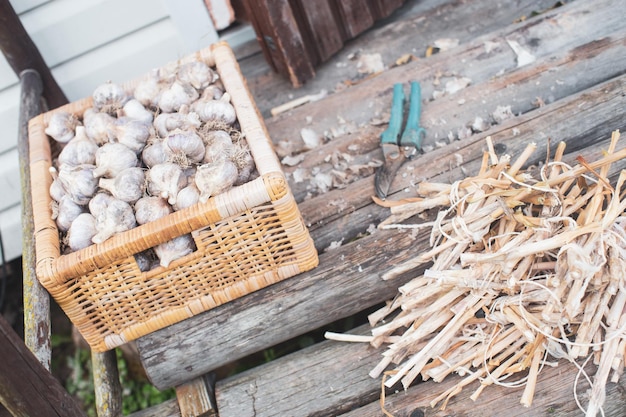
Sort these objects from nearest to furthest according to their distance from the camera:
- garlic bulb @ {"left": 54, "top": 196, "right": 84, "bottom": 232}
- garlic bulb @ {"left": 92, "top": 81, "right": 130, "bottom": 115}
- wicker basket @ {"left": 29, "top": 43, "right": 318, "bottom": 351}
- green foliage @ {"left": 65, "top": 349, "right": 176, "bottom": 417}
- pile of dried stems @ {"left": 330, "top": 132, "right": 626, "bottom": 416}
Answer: pile of dried stems @ {"left": 330, "top": 132, "right": 626, "bottom": 416}, wicker basket @ {"left": 29, "top": 43, "right": 318, "bottom": 351}, garlic bulb @ {"left": 54, "top": 196, "right": 84, "bottom": 232}, garlic bulb @ {"left": 92, "top": 81, "right": 130, "bottom": 115}, green foliage @ {"left": 65, "top": 349, "right": 176, "bottom": 417}

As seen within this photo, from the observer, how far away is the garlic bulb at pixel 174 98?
9.08 ft

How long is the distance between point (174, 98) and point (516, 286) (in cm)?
167

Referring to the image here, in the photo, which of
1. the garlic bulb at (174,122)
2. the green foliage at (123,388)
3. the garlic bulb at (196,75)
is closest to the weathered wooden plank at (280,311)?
the garlic bulb at (174,122)

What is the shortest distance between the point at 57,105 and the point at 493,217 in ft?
8.62

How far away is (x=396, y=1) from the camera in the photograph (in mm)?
→ 3898

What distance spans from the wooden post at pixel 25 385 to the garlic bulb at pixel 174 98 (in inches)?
46.3

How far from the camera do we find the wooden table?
2.39m

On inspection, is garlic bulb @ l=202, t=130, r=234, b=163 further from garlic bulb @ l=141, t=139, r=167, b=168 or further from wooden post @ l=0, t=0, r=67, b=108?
wooden post @ l=0, t=0, r=67, b=108

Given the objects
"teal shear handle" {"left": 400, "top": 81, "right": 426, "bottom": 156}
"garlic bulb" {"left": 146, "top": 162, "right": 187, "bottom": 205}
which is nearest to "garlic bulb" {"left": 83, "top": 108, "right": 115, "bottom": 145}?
"garlic bulb" {"left": 146, "top": 162, "right": 187, "bottom": 205}

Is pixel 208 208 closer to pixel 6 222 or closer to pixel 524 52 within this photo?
pixel 524 52

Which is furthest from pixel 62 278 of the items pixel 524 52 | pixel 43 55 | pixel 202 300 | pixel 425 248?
pixel 524 52

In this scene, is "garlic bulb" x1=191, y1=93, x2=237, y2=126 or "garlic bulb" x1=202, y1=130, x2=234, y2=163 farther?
"garlic bulb" x1=191, y1=93, x2=237, y2=126

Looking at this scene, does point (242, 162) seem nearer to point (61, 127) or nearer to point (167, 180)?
point (167, 180)

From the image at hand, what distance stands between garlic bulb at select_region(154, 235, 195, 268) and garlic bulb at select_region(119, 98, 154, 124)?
697 mm
